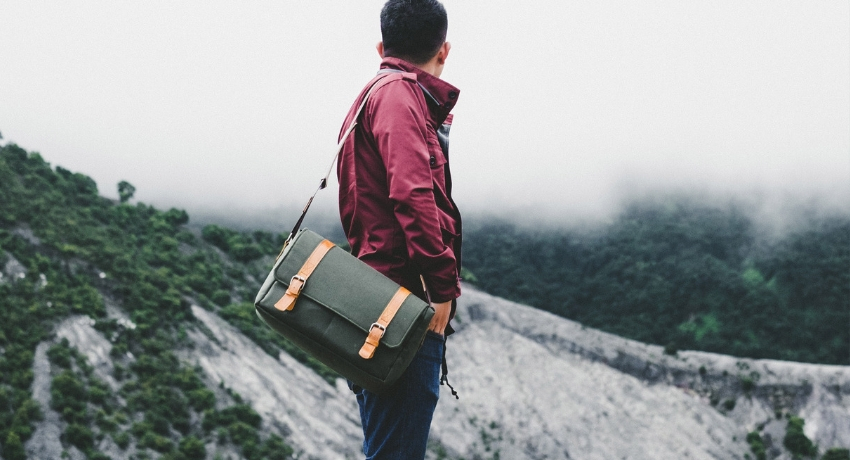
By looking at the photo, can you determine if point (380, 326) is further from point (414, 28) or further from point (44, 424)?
point (44, 424)

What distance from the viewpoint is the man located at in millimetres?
2779

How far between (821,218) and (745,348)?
31.2 metres

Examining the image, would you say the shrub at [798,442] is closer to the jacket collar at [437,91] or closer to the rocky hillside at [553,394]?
the rocky hillside at [553,394]

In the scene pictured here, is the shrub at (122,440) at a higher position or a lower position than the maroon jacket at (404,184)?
lower

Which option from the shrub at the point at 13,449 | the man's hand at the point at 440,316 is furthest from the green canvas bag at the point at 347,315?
the shrub at the point at 13,449

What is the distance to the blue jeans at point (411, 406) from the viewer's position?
9.72ft

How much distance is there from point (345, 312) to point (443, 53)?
4.08 feet

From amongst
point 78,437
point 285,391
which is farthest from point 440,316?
point 285,391

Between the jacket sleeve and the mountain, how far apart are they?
2740 cm

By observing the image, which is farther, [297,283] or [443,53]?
[443,53]

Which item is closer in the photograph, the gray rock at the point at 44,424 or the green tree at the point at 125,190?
the gray rock at the point at 44,424

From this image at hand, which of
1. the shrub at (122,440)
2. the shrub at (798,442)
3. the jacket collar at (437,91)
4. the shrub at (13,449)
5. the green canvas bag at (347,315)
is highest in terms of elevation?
the jacket collar at (437,91)

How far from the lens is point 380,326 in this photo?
275 cm

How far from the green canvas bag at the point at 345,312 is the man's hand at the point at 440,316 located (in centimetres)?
11
